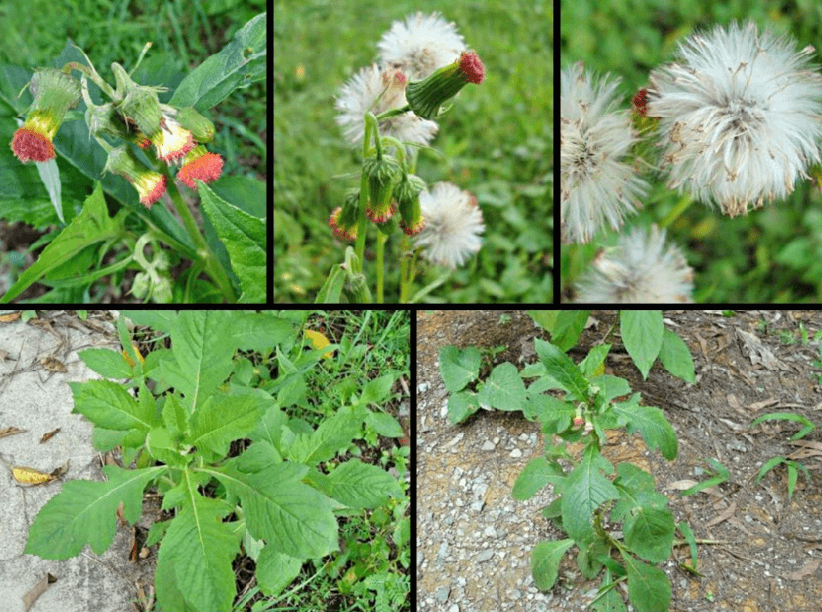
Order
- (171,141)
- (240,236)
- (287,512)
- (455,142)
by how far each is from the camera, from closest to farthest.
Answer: (287,512) < (171,141) < (240,236) < (455,142)

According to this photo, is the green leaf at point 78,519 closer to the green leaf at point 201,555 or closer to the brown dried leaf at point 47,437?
the green leaf at point 201,555

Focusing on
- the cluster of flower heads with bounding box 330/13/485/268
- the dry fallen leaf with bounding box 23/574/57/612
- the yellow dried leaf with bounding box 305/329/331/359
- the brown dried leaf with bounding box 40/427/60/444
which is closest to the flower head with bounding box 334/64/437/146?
the cluster of flower heads with bounding box 330/13/485/268

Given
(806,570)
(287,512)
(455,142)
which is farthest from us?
(455,142)

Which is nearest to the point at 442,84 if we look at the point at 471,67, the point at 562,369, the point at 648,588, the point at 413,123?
the point at 471,67

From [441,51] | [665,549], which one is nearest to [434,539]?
[665,549]

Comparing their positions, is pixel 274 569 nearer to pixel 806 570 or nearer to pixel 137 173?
pixel 137 173

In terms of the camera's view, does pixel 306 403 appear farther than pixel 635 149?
Yes

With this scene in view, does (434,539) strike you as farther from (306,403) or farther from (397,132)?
(397,132)
